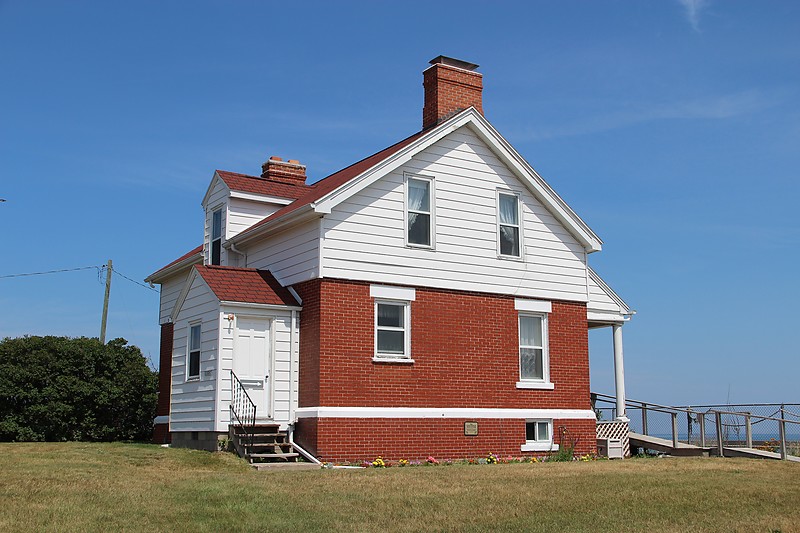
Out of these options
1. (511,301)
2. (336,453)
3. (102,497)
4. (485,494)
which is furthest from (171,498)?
(511,301)

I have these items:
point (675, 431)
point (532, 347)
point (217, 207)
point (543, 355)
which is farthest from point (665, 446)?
point (217, 207)

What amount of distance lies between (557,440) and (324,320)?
7054mm

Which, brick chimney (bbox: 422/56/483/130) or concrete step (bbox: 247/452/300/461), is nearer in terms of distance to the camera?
concrete step (bbox: 247/452/300/461)

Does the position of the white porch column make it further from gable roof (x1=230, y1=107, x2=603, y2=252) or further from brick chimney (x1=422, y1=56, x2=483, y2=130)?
brick chimney (x1=422, y1=56, x2=483, y2=130)

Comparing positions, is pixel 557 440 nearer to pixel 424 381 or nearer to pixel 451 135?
pixel 424 381

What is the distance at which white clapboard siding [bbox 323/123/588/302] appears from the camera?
20.6 metres

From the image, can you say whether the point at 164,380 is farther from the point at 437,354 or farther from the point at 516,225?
the point at 516,225

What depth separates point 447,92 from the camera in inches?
931

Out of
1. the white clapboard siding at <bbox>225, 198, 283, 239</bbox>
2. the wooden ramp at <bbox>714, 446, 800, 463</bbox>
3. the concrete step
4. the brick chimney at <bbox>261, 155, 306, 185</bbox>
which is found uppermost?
the brick chimney at <bbox>261, 155, 306, 185</bbox>

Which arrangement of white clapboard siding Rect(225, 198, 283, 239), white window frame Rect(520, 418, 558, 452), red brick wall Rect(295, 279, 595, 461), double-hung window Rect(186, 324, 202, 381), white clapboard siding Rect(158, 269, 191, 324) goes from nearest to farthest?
red brick wall Rect(295, 279, 595, 461)
double-hung window Rect(186, 324, 202, 381)
white window frame Rect(520, 418, 558, 452)
white clapboard siding Rect(225, 198, 283, 239)
white clapboard siding Rect(158, 269, 191, 324)

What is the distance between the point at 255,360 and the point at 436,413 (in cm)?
425

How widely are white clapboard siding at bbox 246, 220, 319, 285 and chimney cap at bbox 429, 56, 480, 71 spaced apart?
6.00 meters

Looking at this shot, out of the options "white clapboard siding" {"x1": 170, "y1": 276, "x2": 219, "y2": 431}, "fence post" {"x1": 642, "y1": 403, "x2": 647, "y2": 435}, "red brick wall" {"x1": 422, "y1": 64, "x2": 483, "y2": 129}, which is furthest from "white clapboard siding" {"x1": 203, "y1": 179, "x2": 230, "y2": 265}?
"fence post" {"x1": 642, "y1": 403, "x2": 647, "y2": 435}

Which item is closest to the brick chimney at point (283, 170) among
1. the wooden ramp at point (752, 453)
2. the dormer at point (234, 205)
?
the dormer at point (234, 205)
